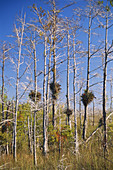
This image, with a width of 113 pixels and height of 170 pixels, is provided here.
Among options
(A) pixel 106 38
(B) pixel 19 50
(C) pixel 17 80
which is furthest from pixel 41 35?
(A) pixel 106 38

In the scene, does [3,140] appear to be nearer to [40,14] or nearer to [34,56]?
[34,56]

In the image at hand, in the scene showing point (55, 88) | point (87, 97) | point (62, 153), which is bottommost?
point (62, 153)

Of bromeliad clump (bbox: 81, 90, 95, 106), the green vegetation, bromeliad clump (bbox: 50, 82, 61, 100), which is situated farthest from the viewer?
bromeliad clump (bbox: 50, 82, 61, 100)

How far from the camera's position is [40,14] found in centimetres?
827

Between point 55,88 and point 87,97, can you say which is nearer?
point 87,97

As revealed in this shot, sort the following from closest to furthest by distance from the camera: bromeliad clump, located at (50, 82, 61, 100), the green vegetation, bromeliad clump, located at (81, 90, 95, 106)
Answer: the green vegetation
bromeliad clump, located at (81, 90, 95, 106)
bromeliad clump, located at (50, 82, 61, 100)

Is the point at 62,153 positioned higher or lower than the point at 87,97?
lower

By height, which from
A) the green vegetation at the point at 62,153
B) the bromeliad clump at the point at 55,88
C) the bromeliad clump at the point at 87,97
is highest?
the bromeliad clump at the point at 55,88

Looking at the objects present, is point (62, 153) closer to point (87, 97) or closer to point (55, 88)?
point (87, 97)

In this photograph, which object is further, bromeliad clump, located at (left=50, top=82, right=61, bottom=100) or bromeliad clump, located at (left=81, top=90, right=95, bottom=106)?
bromeliad clump, located at (left=50, top=82, right=61, bottom=100)

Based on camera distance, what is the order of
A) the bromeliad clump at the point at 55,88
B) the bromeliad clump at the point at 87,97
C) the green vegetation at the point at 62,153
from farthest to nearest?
1. the bromeliad clump at the point at 55,88
2. the bromeliad clump at the point at 87,97
3. the green vegetation at the point at 62,153

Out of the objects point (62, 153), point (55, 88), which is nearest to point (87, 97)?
point (55, 88)

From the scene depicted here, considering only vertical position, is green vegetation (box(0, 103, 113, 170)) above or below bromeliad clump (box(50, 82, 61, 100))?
below

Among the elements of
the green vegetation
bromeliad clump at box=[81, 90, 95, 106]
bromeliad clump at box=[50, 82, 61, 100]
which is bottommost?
the green vegetation
